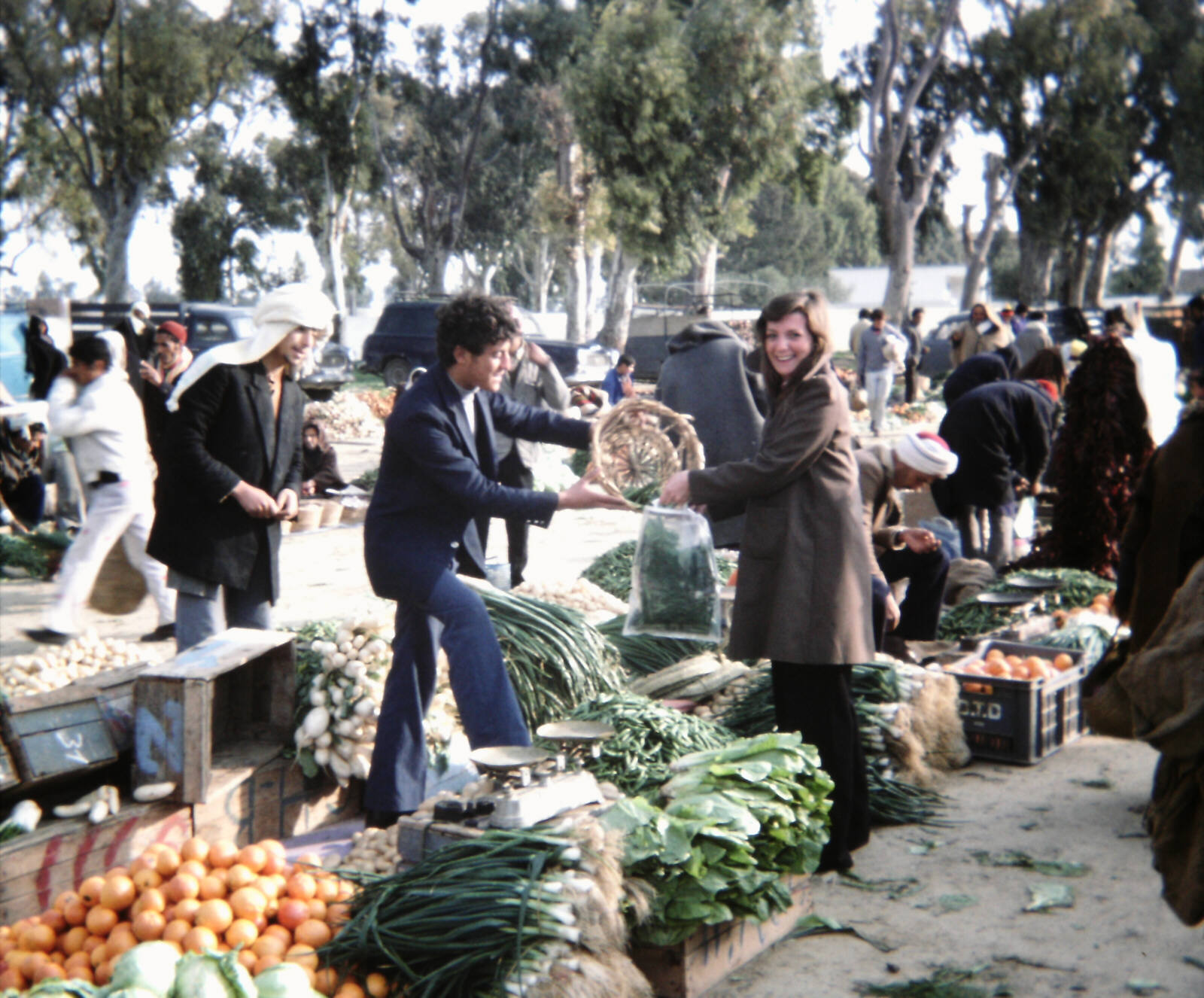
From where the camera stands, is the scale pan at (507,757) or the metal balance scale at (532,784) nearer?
the metal balance scale at (532,784)

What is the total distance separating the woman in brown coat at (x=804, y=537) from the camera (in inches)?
146

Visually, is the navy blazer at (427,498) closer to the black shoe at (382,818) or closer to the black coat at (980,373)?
the black shoe at (382,818)

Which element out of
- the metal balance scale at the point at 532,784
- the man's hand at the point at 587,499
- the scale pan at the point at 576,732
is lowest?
the scale pan at the point at 576,732

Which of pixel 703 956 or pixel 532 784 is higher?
pixel 532 784

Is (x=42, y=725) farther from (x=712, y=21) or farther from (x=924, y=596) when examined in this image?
(x=712, y=21)

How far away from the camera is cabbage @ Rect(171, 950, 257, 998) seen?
2414 mm

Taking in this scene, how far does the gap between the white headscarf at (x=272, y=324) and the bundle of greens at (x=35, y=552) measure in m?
5.36

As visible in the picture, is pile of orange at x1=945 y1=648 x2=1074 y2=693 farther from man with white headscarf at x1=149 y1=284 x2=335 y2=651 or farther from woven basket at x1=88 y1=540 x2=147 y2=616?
woven basket at x1=88 y1=540 x2=147 y2=616

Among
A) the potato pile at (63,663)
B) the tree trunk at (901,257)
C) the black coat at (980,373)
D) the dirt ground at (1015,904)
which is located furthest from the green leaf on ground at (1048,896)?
the tree trunk at (901,257)

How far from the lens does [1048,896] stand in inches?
149

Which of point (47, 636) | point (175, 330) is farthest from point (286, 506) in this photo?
point (175, 330)

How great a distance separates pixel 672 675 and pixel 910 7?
28406 mm

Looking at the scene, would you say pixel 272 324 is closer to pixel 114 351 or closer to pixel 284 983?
pixel 284 983

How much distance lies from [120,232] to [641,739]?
3056 cm
